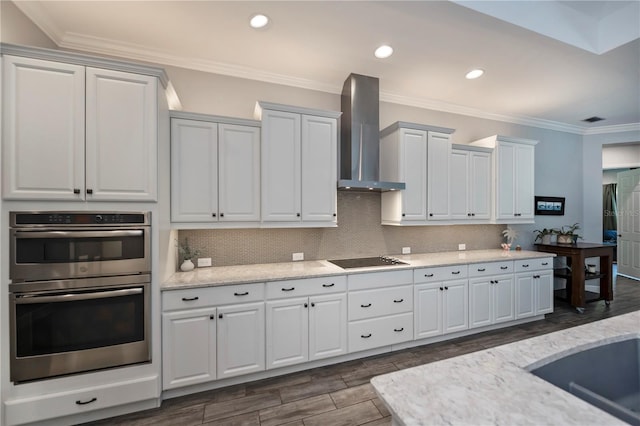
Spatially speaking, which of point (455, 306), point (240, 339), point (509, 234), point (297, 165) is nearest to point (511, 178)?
point (509, 234)

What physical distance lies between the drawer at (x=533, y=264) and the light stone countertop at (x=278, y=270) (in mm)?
86

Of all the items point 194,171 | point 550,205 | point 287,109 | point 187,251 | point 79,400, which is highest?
point 287,109

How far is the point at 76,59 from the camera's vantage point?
1.81 meters

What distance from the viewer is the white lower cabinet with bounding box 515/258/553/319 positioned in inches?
135

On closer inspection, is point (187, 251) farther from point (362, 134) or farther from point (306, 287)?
point (362, 134)

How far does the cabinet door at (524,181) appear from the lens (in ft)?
12.6

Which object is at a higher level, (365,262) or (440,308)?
(365,262)

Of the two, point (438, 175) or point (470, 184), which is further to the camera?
point (470, 184)

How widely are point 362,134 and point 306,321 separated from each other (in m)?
2.01

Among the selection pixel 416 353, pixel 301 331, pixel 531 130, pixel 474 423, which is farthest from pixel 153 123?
pixel 531 130

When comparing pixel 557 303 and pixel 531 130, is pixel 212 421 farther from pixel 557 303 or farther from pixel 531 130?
pixel 531 130

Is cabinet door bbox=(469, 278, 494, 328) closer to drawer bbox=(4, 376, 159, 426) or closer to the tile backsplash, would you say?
the tile backsplash

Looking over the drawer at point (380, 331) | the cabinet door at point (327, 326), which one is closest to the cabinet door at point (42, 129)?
the cabinet door at point (327, 326)

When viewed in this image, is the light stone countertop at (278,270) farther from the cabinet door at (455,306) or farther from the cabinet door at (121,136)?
the cabinet door at (121,136)
